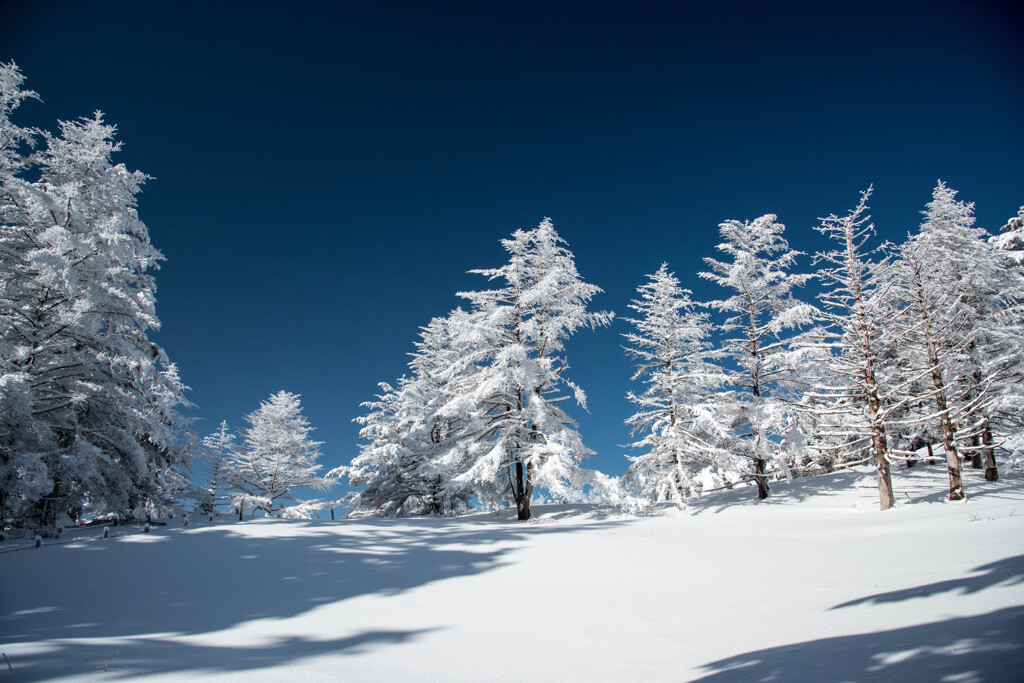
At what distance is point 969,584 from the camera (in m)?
4.54

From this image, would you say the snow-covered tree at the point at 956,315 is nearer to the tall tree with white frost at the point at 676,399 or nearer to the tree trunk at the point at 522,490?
the tall tree with white frost at the point at 676,399

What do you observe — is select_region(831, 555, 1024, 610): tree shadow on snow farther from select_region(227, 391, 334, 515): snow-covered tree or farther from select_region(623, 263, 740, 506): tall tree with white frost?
select_region(227, 391, 334, 515): snow-covered tree

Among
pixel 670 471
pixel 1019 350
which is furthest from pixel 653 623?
pixel 1019 350

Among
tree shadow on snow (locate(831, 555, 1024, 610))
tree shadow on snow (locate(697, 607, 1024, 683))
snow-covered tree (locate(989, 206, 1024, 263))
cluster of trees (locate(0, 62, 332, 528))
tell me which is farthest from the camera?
snow-covered tree (locate(989, 206, 1024, 263))

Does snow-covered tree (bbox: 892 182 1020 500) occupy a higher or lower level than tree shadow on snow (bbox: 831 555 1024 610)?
higher

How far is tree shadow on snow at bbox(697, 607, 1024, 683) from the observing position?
2.48 metres

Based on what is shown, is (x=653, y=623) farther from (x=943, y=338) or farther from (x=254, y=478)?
(x=254, y=478)

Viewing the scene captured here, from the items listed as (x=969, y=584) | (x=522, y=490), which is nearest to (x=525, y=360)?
(x=522, y=490)

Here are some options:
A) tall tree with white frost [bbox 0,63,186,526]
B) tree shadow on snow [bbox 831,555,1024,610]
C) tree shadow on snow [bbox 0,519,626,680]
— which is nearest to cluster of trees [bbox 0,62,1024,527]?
tall tree with white frost [bbox 0,63,186,526]

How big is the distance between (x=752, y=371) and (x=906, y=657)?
59.6 feet

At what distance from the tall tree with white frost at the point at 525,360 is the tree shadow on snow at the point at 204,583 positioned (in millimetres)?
4842

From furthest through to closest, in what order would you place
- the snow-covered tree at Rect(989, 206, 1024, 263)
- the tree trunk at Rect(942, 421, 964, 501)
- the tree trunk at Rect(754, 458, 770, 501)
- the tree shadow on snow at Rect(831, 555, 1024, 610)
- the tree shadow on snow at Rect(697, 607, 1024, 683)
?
the snow-covered tree at Rect(989, 206, 1024, 263), the tree trunk at Rect(754, 458, 770, 501), the tree trunk at Rect(942, 421, 964, 501), the tree shadow on snow at Rect(831, 555, 1024, 610), the tree shadow on snow at Rect(697, 607, 1024, 683)

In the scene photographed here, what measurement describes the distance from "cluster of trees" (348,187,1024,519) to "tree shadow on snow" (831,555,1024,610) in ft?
34.3

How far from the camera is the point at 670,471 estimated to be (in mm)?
18406
